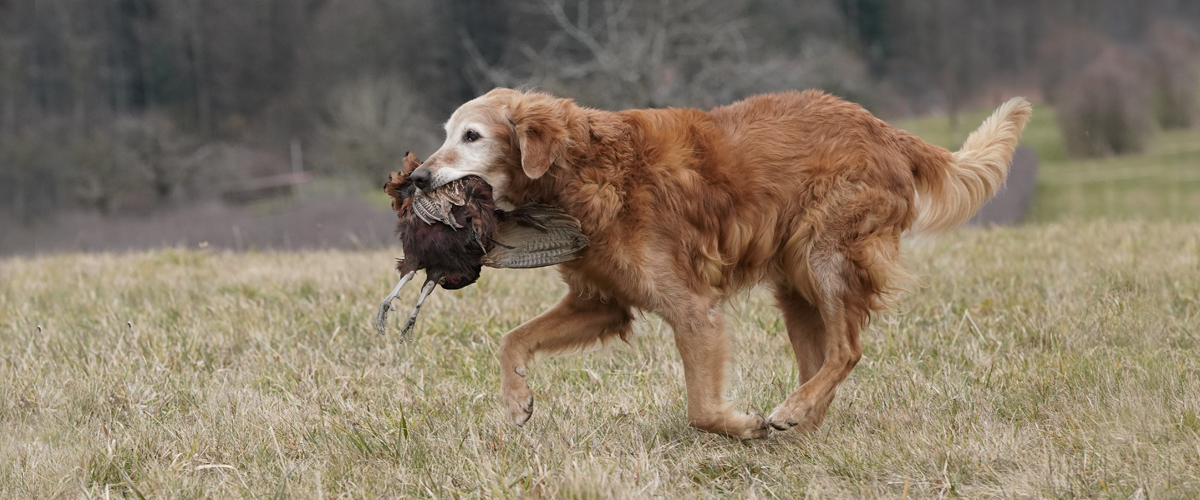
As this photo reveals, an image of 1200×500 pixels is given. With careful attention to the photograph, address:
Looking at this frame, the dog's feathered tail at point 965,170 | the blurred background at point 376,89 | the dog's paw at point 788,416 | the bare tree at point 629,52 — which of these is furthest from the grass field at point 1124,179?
the dog's paw at point 788,416

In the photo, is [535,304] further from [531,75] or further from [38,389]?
Result: [531,75]

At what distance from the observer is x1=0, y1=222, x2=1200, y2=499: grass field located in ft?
9.30

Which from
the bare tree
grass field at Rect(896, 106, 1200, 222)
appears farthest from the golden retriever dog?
the bare tree

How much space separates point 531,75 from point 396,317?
11.5 metres

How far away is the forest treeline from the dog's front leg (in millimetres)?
8871

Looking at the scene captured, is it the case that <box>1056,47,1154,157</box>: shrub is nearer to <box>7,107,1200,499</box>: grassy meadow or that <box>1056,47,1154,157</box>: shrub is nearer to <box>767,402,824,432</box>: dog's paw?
<box>7,107,1200,499</box>: grassy meadow

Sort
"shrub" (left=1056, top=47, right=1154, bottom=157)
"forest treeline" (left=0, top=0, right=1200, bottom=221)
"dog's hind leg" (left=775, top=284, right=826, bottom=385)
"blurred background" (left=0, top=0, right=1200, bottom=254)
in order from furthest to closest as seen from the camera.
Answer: "forest treeline" (left=0, top=0, right=1200, bottom=221) < "blurred background" (left=0, top=0, right=1200, bottom=254) < "shrub" (left=1056, top=47, right=1154, bottom=157) < "dog's hind leg" (left=775, top=284, right=826, bottom=385)

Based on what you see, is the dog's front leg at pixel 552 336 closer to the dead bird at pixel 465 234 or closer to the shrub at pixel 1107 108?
the dead bird at pixel 465 234

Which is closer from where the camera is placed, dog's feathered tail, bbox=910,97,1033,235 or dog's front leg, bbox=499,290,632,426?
dog's front leg, bbox=499,290,632,426

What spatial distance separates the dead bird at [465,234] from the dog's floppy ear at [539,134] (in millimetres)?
170

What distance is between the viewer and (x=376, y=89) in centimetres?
1747

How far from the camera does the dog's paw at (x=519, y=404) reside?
3.41m

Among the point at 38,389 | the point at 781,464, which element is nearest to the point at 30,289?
the point at 38,389

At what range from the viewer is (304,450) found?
326 centimetres
